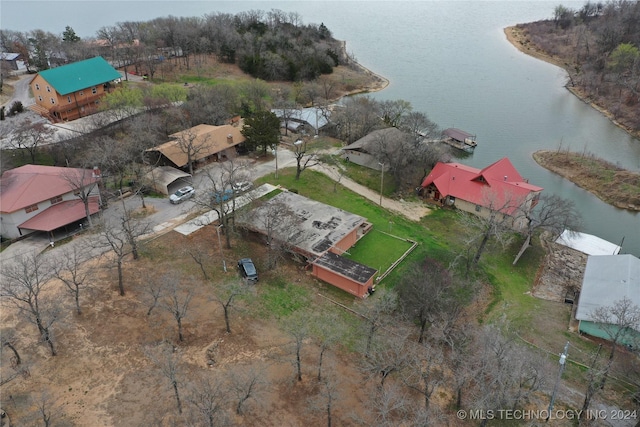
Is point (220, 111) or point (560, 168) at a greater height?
point (220, 111)

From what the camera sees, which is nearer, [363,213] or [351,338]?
[351,338]

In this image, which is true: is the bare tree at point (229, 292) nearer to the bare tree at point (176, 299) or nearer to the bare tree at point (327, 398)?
the bare tree at point (176, 299)

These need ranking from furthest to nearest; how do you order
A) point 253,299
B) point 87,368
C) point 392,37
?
point 392,37 < point 253,299 < point 87,368

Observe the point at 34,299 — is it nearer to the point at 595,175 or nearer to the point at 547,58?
the point at 595,175

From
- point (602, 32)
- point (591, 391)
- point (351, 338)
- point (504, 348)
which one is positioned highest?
point (602, 32)

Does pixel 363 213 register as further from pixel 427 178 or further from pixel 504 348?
pixel 504 348

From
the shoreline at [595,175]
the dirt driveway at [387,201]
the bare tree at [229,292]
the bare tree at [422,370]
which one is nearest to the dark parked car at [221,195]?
the bare tree at [229,292]

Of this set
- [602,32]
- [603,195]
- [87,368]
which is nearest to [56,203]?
[87,368]
